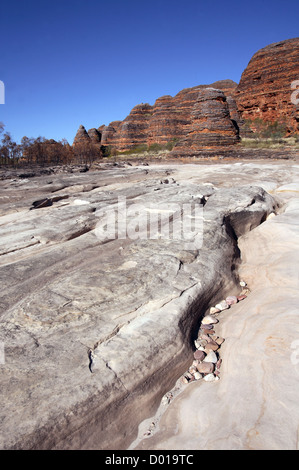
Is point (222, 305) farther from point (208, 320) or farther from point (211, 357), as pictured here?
point (211, 357)

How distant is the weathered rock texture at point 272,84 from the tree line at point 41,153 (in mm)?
22215

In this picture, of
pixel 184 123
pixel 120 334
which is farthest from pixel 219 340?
pixel 184 123

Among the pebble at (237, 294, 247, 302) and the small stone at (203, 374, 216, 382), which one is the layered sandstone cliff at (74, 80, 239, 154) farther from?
the small stone at (203, 374, 216, 382)

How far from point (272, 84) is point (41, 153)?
93.6 feet

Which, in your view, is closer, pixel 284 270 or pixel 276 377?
pixel 276 377

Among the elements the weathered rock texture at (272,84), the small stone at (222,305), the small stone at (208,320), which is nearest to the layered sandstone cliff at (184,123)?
the weathered rock texture at (272,84)

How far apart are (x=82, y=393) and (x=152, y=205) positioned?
4856 millimetres

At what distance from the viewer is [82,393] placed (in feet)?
6.77

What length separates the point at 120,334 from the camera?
2.58 metres

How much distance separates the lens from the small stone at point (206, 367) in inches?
105

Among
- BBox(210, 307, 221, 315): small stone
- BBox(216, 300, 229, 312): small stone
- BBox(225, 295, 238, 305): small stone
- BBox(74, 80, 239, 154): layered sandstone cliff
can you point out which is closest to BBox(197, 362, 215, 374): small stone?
BBox(210, 307, 221, 315): small stone
